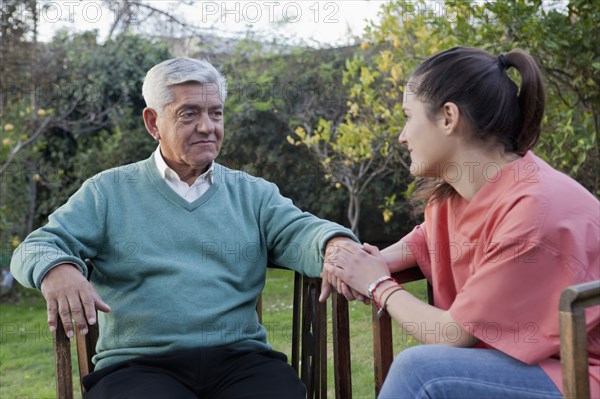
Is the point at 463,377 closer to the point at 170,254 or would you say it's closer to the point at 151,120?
the point at 170,254

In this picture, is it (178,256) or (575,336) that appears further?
(178,256)

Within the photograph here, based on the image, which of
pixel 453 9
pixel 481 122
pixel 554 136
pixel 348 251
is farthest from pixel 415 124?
pixel 453 9

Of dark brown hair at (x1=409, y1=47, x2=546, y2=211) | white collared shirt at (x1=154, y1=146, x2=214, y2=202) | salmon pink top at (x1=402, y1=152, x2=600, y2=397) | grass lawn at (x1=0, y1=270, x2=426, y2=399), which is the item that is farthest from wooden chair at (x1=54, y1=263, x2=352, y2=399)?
grass lawn at (x1=0, y1=270, x2=426, y2=399)

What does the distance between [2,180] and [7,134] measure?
0.41 meters

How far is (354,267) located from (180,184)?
69 centimetres

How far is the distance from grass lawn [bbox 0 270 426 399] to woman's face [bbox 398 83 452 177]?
2.13m

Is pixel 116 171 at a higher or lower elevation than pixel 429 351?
higher

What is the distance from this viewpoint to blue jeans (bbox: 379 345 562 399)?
1.61 meters

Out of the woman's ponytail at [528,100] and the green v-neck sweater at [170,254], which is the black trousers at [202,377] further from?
the woman's ponytail at [528,100]

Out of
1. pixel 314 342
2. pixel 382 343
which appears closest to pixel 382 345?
pixel 382 343

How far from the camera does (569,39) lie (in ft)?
11.2

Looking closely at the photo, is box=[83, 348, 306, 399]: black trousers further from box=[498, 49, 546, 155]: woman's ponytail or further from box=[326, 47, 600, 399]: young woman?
box=[498, 49, 546, 155]: woman's ponytail

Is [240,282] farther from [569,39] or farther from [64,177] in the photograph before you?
[64,177]

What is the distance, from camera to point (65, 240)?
2160 millimetres
